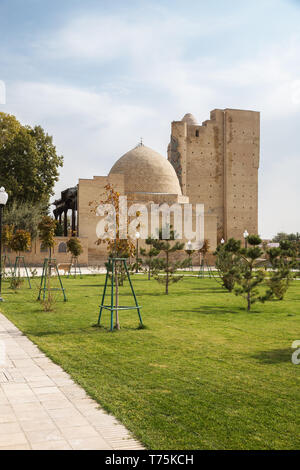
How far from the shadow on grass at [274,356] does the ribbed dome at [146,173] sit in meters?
38.6

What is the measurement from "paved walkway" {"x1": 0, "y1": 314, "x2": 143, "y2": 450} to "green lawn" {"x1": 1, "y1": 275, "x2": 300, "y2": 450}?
0.14m

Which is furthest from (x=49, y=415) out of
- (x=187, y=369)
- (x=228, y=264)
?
(x=228, y=264)

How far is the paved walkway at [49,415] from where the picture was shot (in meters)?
3.24

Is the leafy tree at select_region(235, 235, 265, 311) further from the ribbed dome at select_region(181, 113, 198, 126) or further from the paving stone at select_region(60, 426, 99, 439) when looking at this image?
the ribbed dome at select_region(181, 113, 198, 126)

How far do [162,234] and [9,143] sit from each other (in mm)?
20582

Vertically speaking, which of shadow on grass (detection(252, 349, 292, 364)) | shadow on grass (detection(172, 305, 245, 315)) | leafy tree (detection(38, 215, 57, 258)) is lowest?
shadow on grass (detection(172, 305, 245, 315))

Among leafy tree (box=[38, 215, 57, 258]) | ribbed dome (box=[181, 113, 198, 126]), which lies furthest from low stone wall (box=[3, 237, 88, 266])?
ribbed dome (box=[181, 113, 198, 126])

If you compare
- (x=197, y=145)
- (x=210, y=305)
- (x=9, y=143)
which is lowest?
(x=210, y=305)

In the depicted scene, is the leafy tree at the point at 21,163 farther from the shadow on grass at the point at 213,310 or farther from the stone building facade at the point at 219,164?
the shadow on grass at the point at 213,310

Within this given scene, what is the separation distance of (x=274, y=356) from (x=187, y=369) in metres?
1.49

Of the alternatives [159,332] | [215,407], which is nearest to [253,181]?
[159,332]

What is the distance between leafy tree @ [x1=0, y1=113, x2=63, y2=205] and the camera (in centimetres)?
3250

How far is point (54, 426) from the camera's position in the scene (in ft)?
11.6
